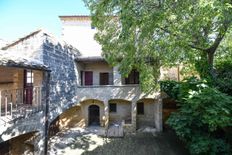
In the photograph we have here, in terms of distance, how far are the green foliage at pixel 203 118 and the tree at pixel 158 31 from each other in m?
2.71

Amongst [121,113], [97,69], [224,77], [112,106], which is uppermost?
[97,69]

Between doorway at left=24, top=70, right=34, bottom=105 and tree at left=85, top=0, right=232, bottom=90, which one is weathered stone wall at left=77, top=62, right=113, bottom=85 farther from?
doorway at left=24, top=70, right=34, bottom=105

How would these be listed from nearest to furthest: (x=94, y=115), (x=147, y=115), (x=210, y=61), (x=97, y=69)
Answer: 1. (x=210, y=61)
2. (x=147, y=115)
3. (x=94, y=115)
4. (x=97, y=69)

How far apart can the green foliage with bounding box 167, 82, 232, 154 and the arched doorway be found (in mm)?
10435

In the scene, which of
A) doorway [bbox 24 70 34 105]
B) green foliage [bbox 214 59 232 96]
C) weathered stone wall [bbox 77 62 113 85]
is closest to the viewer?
green foliage [bbox 214 59 232 96]

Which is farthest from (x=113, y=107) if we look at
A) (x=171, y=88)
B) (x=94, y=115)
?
(x=171, y=88)

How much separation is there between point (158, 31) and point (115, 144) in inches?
319

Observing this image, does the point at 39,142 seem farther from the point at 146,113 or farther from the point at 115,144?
the point at 146,113

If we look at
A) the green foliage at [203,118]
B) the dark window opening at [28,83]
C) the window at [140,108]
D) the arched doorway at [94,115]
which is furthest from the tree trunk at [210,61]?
the arched doorway at [94,115]

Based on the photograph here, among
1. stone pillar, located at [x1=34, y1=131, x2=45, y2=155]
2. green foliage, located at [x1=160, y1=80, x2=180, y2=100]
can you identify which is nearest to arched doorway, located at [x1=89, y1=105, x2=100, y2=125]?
green foliage, located at [x1=160, y1=80, x2=180, y2=100]

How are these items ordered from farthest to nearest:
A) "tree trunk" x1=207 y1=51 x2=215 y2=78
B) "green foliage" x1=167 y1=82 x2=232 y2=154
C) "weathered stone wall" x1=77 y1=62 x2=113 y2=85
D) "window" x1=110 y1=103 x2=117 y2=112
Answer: "weathered stone wall" x1=77 y1=62 x2=113 y2=85
"window" x1=110 y1=103 x2=117 y2=112
"tree trunk" x1=207 y1=51 x2=215 y2=78
"green foliage" x1=167 y1=82 x2=232 y2=154

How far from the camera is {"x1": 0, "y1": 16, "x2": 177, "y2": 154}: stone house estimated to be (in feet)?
34.3

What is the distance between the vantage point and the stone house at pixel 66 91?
10.5 meters

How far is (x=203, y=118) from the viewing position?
816cm
